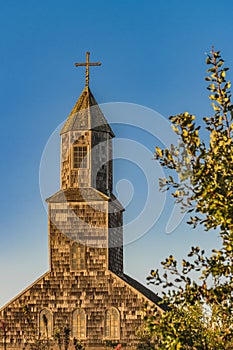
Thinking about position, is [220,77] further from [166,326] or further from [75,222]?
[75,222]

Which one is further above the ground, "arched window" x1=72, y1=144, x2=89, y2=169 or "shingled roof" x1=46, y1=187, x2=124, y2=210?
"arched window" x1=72, y1=144, x2=89, y2=169

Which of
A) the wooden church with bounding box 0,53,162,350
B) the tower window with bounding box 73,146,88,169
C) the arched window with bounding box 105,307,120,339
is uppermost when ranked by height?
the tower window with bounding box 73,146,88,169

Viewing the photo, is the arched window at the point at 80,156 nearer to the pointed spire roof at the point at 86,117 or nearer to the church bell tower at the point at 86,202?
the church bell tower at the point at 86,202

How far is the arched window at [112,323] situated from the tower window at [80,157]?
8.78 m

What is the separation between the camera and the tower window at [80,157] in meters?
51.1

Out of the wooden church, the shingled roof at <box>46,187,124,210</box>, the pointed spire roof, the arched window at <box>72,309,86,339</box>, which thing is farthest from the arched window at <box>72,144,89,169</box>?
the arched window at <box>72,309,86,339</box>

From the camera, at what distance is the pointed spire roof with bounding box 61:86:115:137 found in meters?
51.9

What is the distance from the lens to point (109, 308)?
4781cm

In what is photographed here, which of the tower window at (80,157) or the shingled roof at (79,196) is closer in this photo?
the shingled roof at (79,196)

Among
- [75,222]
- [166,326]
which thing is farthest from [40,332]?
[166,326]

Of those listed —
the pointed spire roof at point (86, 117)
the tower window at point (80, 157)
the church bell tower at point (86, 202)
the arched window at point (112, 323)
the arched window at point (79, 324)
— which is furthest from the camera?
the pointed spire roof at point (86, 117)

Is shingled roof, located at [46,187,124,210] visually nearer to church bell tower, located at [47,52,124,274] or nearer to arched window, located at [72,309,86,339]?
church bell tower, located at [47,52,124,274]

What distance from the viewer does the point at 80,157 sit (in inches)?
2018

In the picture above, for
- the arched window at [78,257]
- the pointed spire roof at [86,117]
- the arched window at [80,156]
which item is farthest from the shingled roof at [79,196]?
the pointed spire roof at [86,117]
